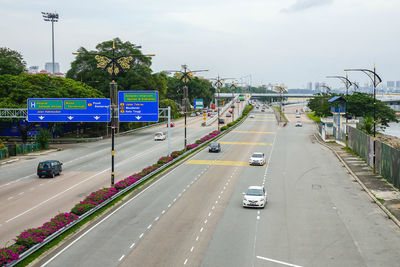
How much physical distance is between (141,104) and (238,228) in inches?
1215

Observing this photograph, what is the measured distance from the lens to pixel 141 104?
176 ft

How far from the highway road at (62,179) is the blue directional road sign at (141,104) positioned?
18.0ft

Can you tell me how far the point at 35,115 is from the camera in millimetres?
64062

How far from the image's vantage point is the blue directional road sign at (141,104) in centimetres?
5372

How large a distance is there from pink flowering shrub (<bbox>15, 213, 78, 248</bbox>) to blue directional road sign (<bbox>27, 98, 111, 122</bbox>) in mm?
39009

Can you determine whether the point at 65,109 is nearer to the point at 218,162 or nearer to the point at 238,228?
the point at 218,162

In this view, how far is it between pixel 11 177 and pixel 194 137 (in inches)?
1743

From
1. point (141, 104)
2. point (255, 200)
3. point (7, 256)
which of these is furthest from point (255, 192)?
point (141, 104)

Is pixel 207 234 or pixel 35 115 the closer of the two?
pixel 207 234

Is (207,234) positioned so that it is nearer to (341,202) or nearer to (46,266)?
(46,266)

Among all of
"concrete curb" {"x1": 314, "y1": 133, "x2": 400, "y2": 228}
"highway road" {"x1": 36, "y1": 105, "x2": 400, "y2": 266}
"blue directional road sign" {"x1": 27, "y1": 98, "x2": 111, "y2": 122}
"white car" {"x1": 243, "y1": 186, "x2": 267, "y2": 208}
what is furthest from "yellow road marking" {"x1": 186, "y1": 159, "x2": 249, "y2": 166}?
"white car" {"x1": 243, "y1": 186, "x2": 267, "y2": 208}

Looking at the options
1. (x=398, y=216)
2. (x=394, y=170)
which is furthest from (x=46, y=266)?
(x=394, y=170)

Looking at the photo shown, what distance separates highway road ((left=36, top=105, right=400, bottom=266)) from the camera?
20906 mm

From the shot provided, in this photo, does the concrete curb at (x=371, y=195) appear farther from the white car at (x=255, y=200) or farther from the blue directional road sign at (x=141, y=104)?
the blue directional road sign at (x=141, y=104)
